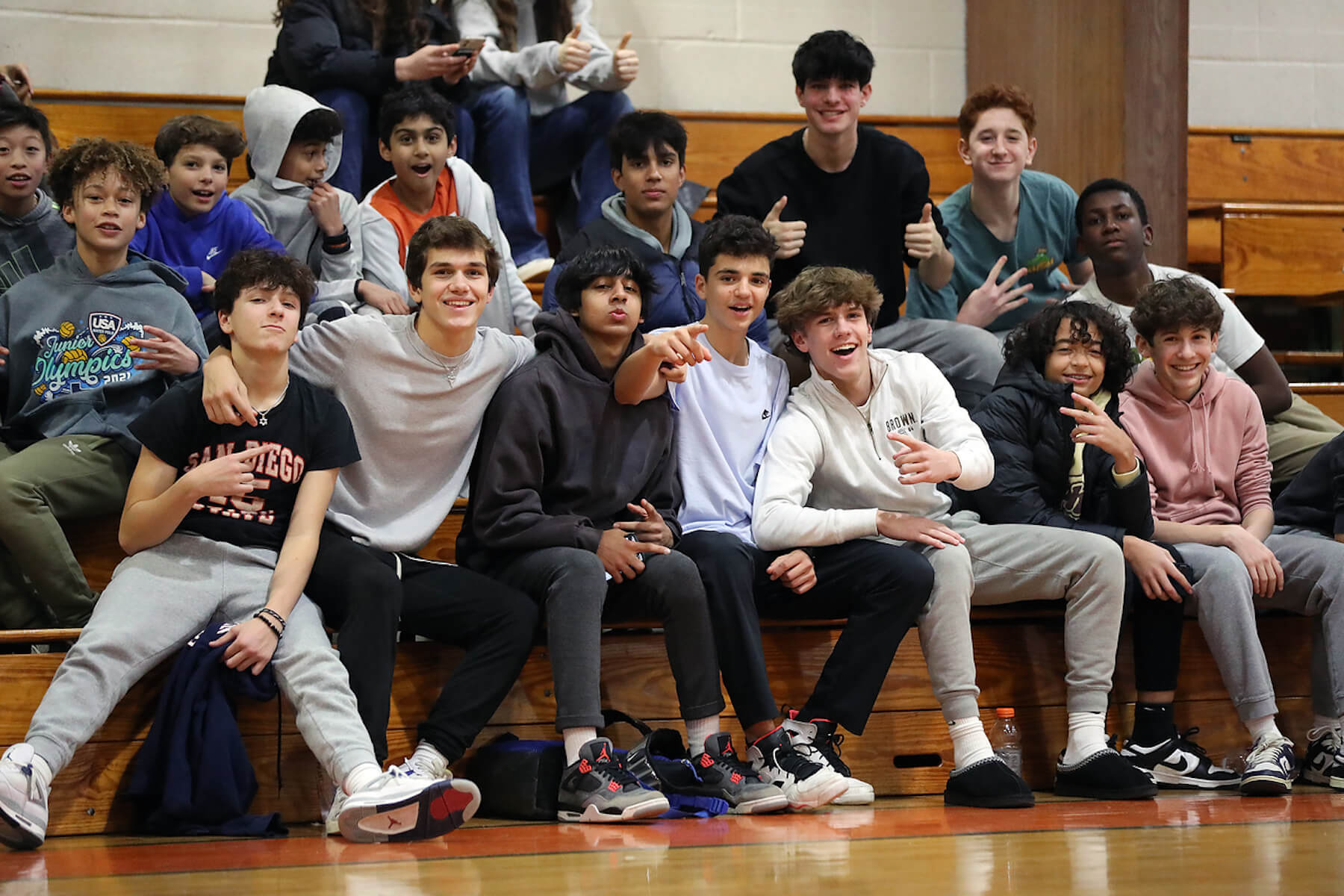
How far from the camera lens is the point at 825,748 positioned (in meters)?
2.53

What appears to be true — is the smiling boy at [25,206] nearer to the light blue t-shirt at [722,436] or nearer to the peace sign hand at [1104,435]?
the light blue t-shirt at [722,436]

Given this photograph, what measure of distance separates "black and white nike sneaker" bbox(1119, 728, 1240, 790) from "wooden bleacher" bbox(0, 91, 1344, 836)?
117 millimetres

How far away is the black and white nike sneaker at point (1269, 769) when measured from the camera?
263cm

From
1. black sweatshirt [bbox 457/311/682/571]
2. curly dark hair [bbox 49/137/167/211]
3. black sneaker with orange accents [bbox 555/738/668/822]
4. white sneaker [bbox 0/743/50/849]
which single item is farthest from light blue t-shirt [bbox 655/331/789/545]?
white sneaker [bbox 0/743/50/849]

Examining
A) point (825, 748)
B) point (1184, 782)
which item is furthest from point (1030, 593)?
point (825, 748)

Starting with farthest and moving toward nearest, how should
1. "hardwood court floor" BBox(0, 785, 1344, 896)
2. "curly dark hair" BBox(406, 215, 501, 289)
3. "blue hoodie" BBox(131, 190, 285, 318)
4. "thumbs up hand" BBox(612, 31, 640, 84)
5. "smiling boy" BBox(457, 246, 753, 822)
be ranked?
"thumbs up hand" BBox(612, 31, 640, 84) → "blue hoodie" BBox(131, 190, 285, 318) → "curly dark hair" BBox(406, 215, 501, 289) → "smiling boy" BBox(457, 246, 753, 822) → "hardwood court floor" BBox(0, 785, 1344, 896)

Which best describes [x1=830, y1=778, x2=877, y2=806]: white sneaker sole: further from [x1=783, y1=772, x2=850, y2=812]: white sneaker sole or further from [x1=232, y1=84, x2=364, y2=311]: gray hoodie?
[x1=232, y1=84, x2=364, y2=311]: gray hoodie

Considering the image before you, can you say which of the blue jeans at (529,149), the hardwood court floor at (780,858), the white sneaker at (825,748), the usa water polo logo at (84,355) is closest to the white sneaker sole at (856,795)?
the white sneaker at (825,748)

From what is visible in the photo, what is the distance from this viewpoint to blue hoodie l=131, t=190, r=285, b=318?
3.22 metres

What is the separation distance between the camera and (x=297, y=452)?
250 cm

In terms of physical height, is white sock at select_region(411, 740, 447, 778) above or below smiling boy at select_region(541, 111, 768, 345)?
below

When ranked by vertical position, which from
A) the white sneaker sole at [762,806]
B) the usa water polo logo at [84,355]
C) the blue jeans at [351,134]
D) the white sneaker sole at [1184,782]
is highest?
the blue jeans at [351,134]

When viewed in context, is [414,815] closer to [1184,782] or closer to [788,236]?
[1184,782]

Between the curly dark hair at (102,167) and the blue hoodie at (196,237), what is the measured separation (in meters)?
0.32
